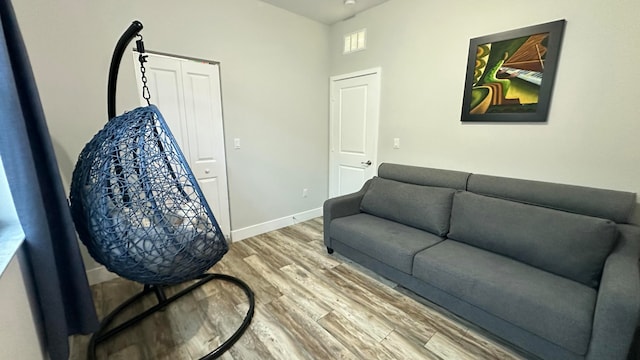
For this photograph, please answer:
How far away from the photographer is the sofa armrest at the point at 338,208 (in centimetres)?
272

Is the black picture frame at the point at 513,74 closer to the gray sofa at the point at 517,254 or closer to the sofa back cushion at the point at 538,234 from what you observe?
the gray sofa at the point at 517,254

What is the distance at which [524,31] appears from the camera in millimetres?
2127

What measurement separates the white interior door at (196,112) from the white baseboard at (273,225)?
20cm

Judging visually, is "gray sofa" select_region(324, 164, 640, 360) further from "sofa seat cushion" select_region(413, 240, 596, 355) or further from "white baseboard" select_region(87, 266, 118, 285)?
"white baseboard" select_region(87, 266, 118, 285)

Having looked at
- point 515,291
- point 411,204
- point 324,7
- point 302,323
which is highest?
point 324,7

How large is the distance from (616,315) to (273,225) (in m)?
3.09

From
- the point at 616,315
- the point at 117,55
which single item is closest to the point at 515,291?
the point at 616,315

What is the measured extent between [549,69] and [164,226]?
2985mm

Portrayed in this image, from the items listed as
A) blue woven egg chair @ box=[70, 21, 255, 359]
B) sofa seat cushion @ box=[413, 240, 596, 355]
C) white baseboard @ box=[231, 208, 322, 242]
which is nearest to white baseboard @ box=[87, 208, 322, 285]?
white baseboard @ box=[231, 208, 322, 242]

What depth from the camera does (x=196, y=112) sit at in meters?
2.74

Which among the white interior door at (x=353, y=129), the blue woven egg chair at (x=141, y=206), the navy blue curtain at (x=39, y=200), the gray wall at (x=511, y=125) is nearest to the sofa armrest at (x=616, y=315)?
the gray wall at (x=511, y=125)

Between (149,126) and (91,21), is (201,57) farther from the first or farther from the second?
(149,126)

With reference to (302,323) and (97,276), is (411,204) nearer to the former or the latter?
(302,323)

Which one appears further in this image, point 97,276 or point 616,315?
point 97,276
